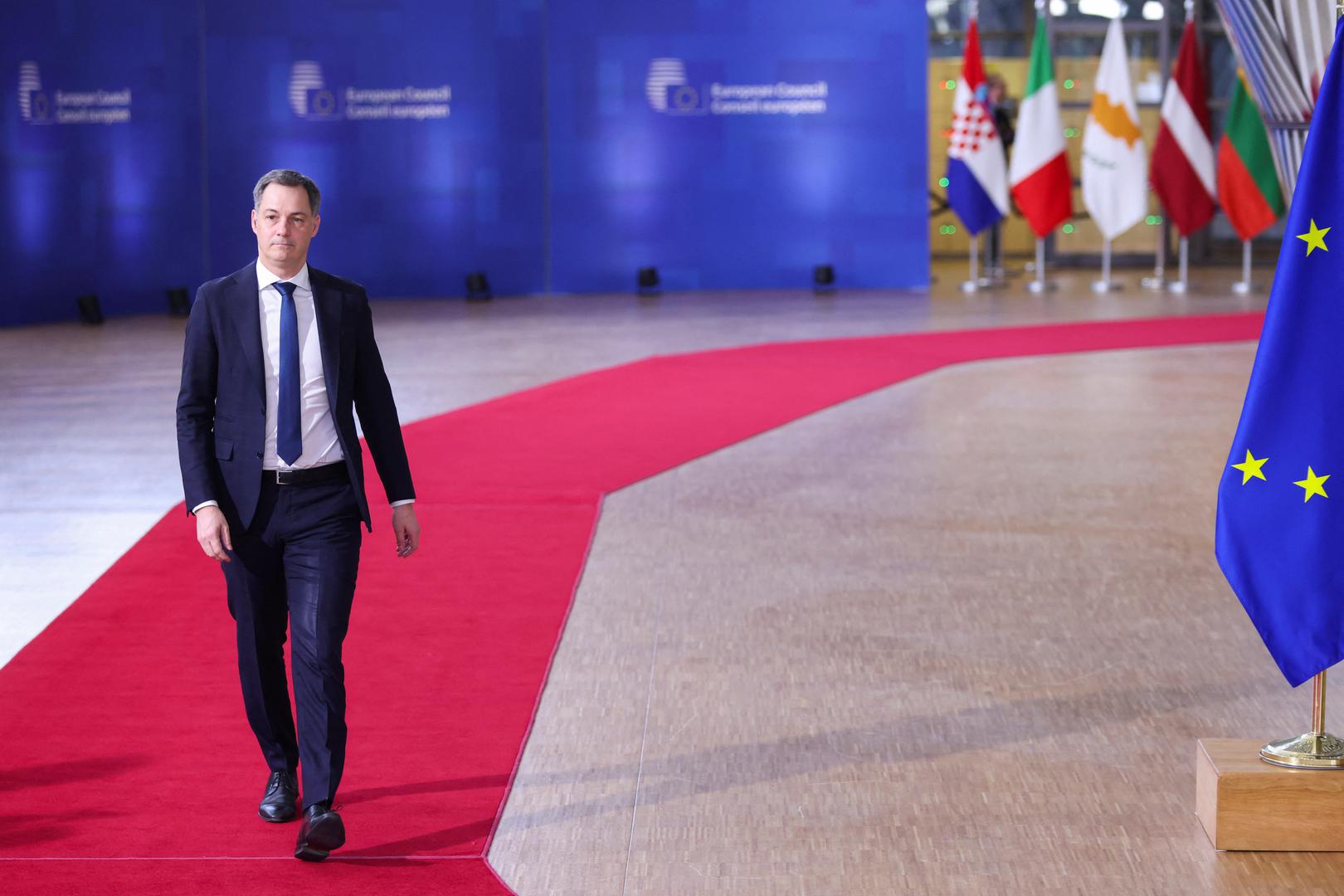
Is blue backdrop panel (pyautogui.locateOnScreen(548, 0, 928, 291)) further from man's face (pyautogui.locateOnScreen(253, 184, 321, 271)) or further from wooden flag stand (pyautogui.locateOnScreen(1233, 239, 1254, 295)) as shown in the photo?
man's face (pyautogui.locateOnScreen(253, 184, 321, 271))

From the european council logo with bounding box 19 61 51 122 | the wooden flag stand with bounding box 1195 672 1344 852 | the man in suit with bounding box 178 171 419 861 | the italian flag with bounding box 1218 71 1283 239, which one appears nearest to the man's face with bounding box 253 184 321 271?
the man in suit with bounding box 178 171 419 861

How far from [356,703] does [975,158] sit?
13307mm

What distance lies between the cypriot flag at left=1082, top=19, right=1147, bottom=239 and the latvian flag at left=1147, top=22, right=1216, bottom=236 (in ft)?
0.79

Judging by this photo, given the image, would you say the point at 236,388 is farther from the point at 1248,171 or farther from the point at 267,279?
the point at 1248,171

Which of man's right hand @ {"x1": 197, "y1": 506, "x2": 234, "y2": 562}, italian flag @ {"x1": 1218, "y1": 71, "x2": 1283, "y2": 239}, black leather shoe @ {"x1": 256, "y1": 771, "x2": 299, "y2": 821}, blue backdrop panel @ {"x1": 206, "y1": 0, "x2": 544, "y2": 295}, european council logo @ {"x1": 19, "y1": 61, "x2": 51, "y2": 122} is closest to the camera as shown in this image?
man's right hand @ {"x1": 197, "y1": 506, "x2": 234, "y2": 562}

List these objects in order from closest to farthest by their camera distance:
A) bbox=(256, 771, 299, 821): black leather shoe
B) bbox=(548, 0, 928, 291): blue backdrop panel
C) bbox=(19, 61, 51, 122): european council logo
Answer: bbox=(256, 771, 299, 821): black leather shoe
bbox=(19, 61, 51, 122): european council logo
bbox=(548, 0, 928, 291): blue backdrop panel

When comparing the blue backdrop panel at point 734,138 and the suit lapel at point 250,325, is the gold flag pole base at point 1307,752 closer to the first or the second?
the suit lapel at point 250,325

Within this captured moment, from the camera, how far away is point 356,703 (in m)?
4.21

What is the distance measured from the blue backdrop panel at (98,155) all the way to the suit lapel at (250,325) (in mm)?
12686

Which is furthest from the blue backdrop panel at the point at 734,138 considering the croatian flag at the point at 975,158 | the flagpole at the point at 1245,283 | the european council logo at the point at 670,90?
the flagpole at the point at 1245,283

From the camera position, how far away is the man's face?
3.16m

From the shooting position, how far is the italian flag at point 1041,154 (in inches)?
645

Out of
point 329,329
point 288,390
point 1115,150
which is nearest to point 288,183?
point 329,329

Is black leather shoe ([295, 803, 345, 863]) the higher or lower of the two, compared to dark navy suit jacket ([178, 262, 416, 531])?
lower
